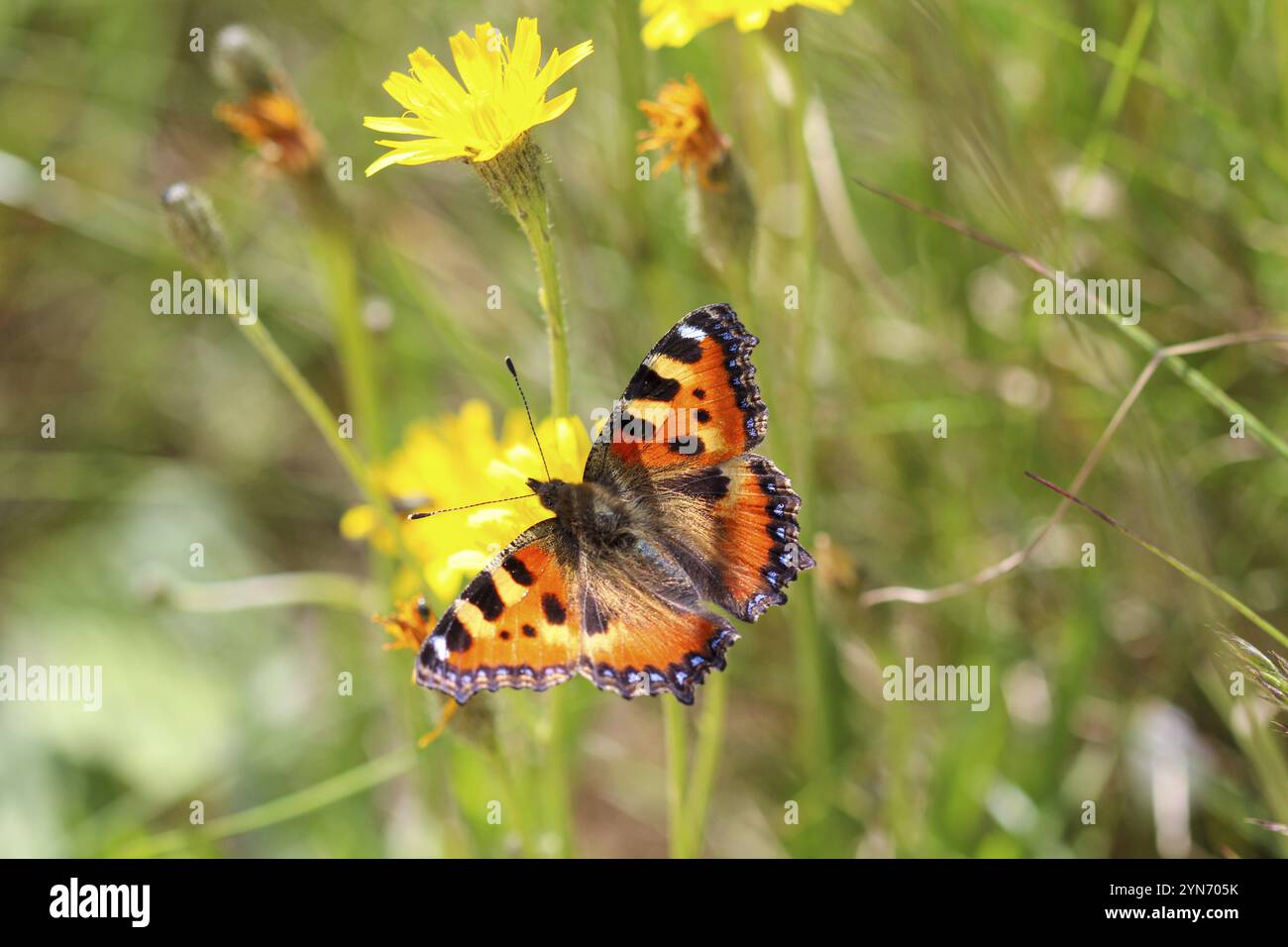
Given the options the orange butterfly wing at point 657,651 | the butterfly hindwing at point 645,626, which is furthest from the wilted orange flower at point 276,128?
the orange butterfly wing at point 657,651

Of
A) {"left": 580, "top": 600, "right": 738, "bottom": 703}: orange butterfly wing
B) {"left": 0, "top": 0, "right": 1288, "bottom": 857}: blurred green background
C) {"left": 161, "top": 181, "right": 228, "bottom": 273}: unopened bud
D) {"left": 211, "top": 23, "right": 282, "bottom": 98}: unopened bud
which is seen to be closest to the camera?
{"left": 580, "top": 600, "right": 738, "bottom": 703}: orange butterfly wing

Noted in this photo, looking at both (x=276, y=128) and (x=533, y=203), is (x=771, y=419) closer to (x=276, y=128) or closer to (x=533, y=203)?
(x=533, y=203)

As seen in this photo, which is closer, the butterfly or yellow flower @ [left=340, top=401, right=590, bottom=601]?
the butterfly

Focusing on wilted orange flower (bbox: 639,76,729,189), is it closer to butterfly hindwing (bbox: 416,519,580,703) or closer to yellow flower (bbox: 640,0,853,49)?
yellow flower (bbox: 640,0,853,49)

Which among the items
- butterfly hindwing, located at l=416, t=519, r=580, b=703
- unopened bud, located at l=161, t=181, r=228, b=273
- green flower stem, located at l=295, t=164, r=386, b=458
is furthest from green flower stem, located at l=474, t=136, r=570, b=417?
green flower stem, located at l=295, t=164, r=386, b=458

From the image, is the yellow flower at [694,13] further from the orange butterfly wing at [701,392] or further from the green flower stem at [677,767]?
the green flower stem at [677,767]

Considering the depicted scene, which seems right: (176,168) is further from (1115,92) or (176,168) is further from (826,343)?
(1115,92)
